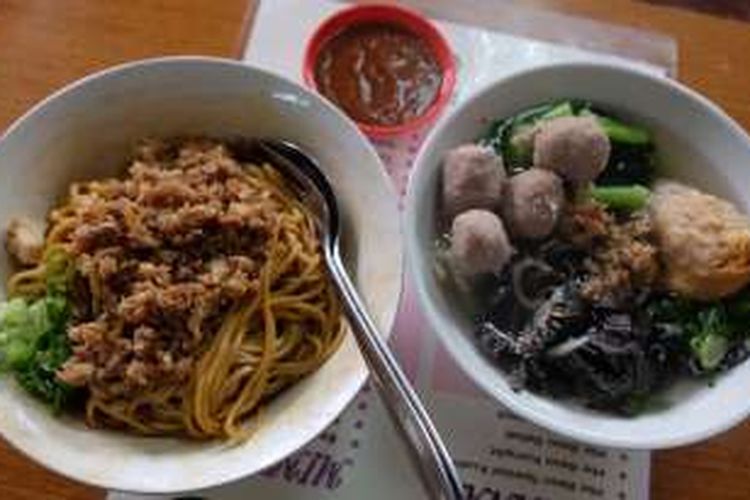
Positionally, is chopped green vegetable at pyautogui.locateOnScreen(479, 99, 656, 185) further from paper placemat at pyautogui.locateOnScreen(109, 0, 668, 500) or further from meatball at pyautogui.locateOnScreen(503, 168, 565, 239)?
paper placemat at pyautogui.locateOnScreen(109, 0, 668, 500)

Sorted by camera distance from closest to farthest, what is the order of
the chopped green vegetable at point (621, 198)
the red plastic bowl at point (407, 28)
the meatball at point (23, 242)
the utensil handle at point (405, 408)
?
the utensil handle at point (405, 408)
the meatball at point (23, 242)
the chopped green vegetable at point (621, 198)
the red plastic bowl at point (407, 28)

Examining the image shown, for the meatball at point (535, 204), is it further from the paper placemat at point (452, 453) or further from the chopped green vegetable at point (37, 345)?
the chopped green vegetable at point (37, 345)

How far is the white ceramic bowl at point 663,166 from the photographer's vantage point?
97 cm

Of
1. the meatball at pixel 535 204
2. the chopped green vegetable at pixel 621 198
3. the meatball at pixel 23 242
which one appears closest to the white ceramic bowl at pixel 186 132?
the meatball at pixel 23 242

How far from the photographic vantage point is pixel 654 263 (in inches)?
42.1

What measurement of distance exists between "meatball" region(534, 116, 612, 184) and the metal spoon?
0.23 m

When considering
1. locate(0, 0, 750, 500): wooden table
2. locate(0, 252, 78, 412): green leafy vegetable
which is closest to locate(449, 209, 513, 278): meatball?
locate(0, 0, 750, 500): wooden table

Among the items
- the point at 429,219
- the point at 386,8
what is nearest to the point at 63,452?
the point at 429,219

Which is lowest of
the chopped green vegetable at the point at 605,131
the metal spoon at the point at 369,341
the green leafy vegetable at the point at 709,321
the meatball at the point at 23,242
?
the meatball at the point at 23,242

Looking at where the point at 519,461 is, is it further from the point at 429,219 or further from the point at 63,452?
the point at 63,452

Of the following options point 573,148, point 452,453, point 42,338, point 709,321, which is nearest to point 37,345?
point 42,338

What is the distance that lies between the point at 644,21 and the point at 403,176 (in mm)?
399

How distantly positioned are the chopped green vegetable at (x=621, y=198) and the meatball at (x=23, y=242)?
58cm

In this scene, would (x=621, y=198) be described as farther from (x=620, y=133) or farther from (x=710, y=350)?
(x=710, y=350)
